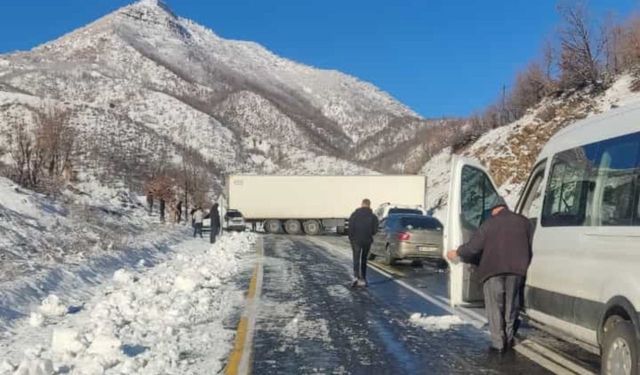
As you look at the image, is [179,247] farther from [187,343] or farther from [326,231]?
[326,231]

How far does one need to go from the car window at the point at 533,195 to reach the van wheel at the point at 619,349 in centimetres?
254

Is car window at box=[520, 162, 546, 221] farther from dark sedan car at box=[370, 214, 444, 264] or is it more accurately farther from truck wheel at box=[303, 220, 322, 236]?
truck wheel at box=[303, 220, 322, 236]

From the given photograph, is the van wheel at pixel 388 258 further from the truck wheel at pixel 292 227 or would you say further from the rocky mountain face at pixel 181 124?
the rocky mountain face at pixel 181 124

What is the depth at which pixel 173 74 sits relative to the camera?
194000 mm

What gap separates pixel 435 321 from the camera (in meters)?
10.6

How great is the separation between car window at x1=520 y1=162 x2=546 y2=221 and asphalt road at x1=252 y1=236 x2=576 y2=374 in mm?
1642

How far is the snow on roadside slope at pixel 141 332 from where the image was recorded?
7.35m

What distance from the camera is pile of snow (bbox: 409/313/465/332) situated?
33.6 ft

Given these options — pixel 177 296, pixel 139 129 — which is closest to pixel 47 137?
pixel 177 296

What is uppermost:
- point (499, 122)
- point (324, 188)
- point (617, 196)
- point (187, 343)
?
point (499, 122)

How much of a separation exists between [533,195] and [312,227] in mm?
40526

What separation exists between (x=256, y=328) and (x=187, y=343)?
1516 mm

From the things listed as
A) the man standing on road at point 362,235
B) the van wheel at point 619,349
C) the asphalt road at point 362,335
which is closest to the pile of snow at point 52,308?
the asphalt road at point 362,335

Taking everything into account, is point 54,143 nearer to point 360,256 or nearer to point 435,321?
point 360,256
